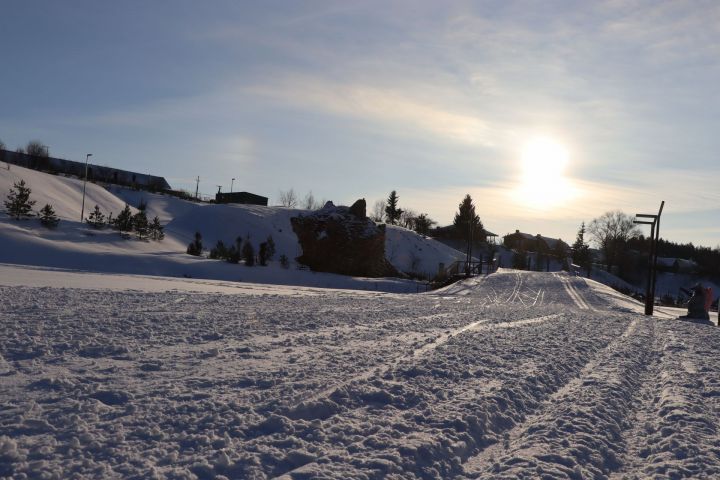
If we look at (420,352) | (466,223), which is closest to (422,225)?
(466,223)

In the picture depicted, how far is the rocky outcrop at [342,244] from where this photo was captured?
140 feet

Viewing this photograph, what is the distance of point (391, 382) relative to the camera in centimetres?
679

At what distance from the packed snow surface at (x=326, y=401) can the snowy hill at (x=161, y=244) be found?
61.2 ft

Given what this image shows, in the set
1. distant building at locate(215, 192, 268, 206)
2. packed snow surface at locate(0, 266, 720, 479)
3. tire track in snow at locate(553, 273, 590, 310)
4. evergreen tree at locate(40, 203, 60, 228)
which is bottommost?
packed snow surface at locate(0, 266, 720, 479)

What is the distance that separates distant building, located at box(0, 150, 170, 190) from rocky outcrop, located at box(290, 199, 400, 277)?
37752 mm

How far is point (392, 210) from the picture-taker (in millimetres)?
99312

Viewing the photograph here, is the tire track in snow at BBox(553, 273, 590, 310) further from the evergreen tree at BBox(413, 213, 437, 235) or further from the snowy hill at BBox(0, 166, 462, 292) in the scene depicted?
the evergreen tree at BBox(413, 213, 437, 235)

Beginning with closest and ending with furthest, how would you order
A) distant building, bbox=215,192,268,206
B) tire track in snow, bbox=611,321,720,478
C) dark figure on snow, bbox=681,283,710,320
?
1. tire track in snow, bbox=611,321,720,478
2. dark figure on snow, bbox=681,283,710,320
3. distant building, bbox=215,192,268,206

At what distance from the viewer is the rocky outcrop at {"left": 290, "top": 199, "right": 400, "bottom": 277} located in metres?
42.7

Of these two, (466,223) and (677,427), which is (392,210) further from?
(677,427)

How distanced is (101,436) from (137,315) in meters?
6.47

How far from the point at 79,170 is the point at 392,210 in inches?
1917

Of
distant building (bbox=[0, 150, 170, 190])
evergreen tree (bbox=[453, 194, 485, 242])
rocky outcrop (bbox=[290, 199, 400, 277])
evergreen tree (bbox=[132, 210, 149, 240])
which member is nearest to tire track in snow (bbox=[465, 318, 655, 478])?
evergreen tree (bbox=[132, 210, 149, 240])

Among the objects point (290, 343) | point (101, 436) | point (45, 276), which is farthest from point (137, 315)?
point (45, 276)
